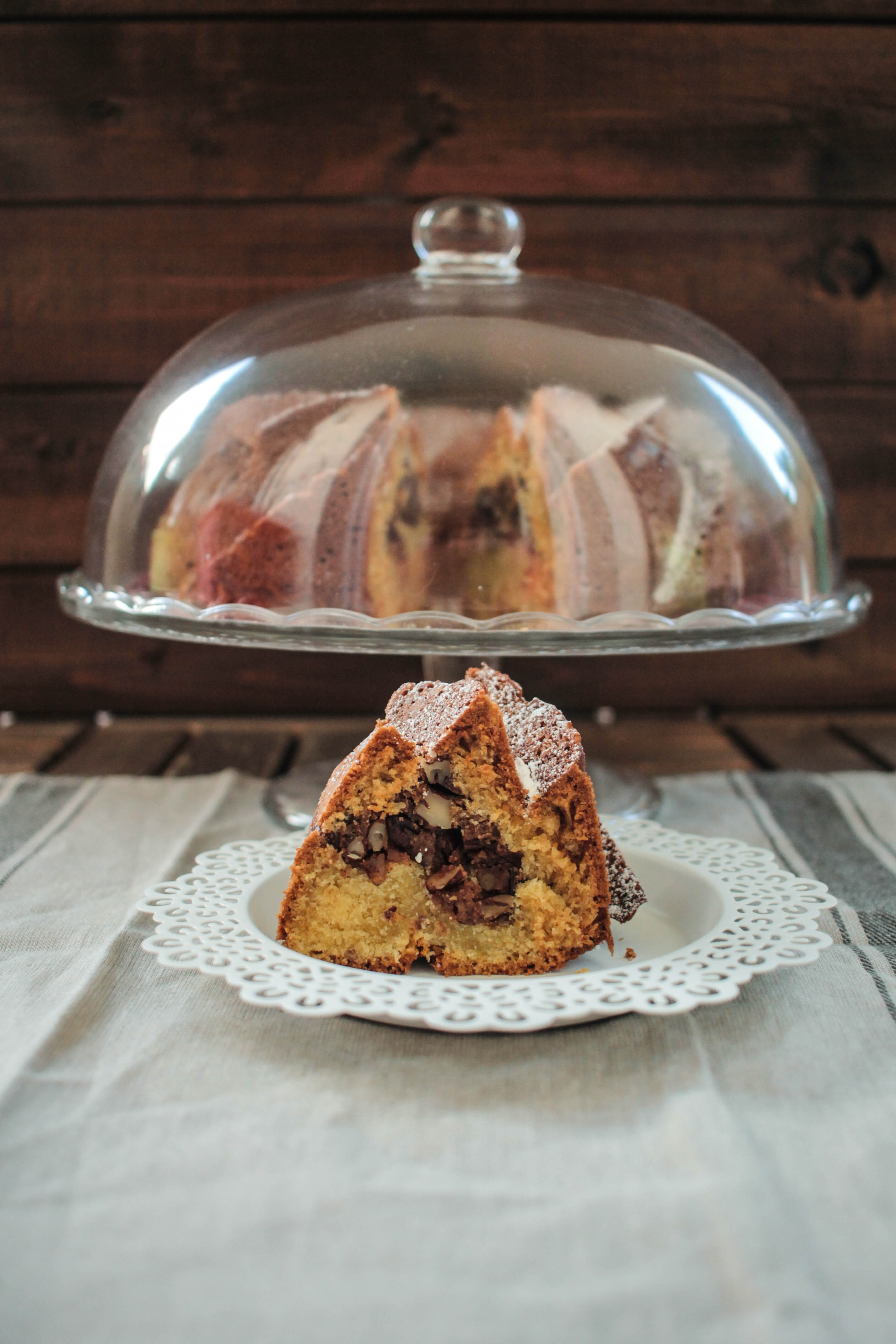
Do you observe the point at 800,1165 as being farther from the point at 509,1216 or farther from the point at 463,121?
the point at 463,121

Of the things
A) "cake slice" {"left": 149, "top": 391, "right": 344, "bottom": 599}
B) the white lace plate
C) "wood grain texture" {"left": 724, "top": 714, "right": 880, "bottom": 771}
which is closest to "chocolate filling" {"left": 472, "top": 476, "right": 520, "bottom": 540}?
"cake slice" {"left": 149, "top": 391, "right": 344, "bottom": 599}

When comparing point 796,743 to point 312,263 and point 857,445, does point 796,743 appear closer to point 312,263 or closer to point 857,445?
point 857,445

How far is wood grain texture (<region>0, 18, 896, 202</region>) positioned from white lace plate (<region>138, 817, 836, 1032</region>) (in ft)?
3.35

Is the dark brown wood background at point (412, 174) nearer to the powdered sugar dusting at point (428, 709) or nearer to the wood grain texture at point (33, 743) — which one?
the wood grain texture at point (33, 743)

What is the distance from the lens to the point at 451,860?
27.5 inches

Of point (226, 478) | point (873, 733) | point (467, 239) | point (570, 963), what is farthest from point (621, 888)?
point (873, 733)

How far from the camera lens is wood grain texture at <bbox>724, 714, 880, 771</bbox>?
140 cm

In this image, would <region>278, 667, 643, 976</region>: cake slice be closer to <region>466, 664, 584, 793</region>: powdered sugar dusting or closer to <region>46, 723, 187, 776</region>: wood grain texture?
<region>466, 664, 584, 793</region>: powdered sugar dusting

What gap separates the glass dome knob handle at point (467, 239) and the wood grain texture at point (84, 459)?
1.96 feet

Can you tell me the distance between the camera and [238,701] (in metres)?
1.69

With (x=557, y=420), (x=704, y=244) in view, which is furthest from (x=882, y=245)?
(x=557, y=420)

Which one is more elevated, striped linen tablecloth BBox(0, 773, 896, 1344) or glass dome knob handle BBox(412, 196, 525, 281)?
glass dome knob handle BBox(412, 196, 525, 281)

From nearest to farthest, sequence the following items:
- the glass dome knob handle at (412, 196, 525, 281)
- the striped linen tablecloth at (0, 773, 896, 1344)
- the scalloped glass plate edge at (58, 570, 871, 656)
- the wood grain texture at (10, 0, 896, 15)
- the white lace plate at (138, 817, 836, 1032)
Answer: the striped linen tablecloth at (0, 773, 896, 1344)
the white lace plate at (138, 817, 836, 1032)
the scalloped glass plate edge at (58, 570, 871, 656)
the glass dome knob handle at (412, 196, 525, 281)
the wood grain texture at (10, 0, 896, 15)

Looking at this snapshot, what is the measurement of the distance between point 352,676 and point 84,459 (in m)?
0.47
